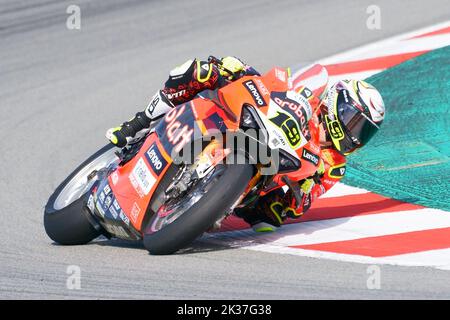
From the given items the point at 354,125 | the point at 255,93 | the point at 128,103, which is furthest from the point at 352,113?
the point at 128,103

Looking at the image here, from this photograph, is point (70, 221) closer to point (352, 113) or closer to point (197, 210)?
point (197, 210)

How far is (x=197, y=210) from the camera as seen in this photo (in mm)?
5820

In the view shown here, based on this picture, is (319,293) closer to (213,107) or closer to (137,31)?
(213,107)

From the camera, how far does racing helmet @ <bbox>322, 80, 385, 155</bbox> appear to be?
6.67m

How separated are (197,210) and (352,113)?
1.45 metres

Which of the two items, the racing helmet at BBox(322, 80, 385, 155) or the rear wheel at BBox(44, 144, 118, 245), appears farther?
the rear wheel at BBox(44, 144, 118, 245)

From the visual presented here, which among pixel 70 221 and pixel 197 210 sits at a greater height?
pixel 197 210

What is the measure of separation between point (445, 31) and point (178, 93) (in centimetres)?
559

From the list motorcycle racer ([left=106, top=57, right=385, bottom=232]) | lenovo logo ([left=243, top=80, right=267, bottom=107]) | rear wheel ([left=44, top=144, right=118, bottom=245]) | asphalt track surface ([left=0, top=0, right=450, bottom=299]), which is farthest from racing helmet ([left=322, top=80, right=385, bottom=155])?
rear wheel ([left=44, top=144, right=118, bottom=245])

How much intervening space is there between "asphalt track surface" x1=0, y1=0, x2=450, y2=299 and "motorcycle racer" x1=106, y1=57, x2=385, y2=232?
1.70 feet

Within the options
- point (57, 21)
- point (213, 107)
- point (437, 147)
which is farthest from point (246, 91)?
point (57, 21)

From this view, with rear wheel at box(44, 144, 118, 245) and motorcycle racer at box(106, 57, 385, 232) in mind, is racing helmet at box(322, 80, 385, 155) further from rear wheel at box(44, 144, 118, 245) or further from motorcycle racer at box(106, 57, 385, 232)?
rear wheel at box(44, 144, 118, 245)

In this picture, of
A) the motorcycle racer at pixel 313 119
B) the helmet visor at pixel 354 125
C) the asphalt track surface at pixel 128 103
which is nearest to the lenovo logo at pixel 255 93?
the motorcycle racer at pixel 313 119

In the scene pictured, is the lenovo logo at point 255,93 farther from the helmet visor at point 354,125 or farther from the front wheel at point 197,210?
the helmet visor at point 354,125
